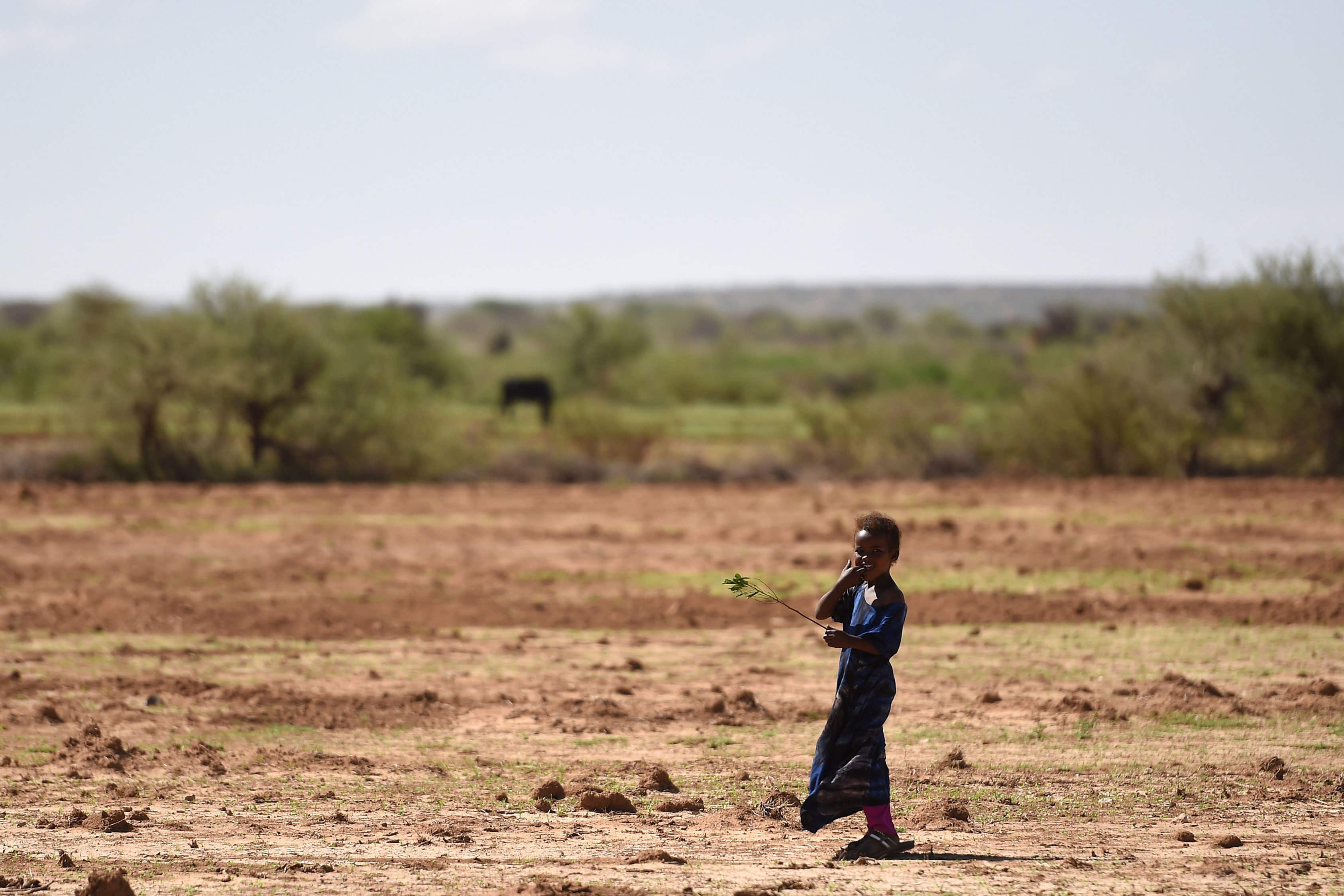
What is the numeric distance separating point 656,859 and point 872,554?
163 centimetres

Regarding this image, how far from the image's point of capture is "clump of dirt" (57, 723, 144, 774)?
7969mm

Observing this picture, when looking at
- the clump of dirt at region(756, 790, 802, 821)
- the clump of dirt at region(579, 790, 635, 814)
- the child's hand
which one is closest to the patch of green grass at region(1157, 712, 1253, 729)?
the clump of dirt at region(756, 790, 802, 821)

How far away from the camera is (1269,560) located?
16906mm

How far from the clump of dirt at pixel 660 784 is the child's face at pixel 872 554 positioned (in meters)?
2.06

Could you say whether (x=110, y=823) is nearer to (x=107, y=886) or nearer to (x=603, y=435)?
(x=107, y=886)

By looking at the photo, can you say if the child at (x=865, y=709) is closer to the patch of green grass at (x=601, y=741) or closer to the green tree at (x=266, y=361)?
the patch of green grass at (x=601, y=741)

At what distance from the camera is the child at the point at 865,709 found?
5949mm

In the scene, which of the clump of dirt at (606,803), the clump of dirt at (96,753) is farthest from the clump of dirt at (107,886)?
the clump of dirt at (96,753)

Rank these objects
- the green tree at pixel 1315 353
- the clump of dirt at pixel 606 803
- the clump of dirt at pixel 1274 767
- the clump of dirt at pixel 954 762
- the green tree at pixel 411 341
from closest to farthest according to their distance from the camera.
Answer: the clump of dirt at pixel 606 803, the clump of dirt at pixel 1274 767, the clump of dirt at pixel 954 762, the green tree at pixel 1315 353, the green tree at pixel 411 341

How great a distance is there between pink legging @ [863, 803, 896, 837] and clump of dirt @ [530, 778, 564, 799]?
77.3 inches

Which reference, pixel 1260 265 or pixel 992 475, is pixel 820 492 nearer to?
pixel 992 475

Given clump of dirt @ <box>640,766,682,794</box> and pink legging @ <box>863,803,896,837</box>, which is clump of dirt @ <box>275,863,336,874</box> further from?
pink legging @ <box>863,803,896,837</box>

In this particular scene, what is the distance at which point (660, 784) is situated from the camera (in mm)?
7453

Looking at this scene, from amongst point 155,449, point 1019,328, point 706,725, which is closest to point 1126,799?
point 706,725
